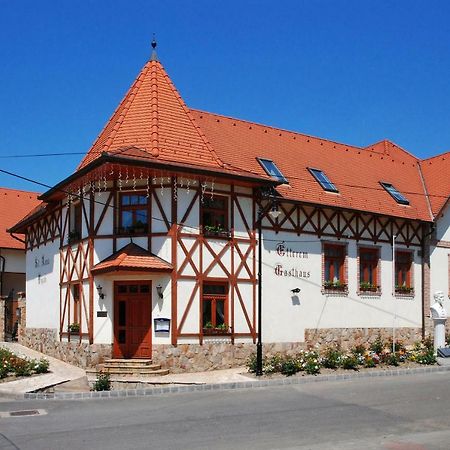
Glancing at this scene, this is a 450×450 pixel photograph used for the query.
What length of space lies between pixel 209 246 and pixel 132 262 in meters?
2.60

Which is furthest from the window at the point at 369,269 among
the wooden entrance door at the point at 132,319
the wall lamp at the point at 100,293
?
the wall lamp at the point at 100,293

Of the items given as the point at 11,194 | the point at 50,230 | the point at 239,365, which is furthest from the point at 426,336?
the point at 11,194

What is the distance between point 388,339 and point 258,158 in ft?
28.0

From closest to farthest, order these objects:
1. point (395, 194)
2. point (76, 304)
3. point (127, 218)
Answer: point (127, 218) → point (76, 304) → point (395, 194)

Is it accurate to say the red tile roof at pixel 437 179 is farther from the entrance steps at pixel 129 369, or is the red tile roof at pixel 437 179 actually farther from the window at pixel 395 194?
the entrance steps at pixel 129 369

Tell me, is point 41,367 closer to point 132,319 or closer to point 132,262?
point 132,319

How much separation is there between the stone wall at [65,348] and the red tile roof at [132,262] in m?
2.42

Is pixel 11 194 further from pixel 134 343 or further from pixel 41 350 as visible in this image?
pixel 134 343

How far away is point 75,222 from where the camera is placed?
938 inches

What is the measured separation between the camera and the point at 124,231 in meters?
21.1

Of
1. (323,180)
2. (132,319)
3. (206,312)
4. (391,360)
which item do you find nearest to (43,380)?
(132,319)

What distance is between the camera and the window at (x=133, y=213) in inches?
825

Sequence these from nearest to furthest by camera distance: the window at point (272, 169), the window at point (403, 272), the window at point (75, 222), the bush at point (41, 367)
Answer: the bush at point (41, 367)
the window at point (75, 222)
the window at point (272, 169)
the window at point (403, 272)

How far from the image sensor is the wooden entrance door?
20.7 metres
